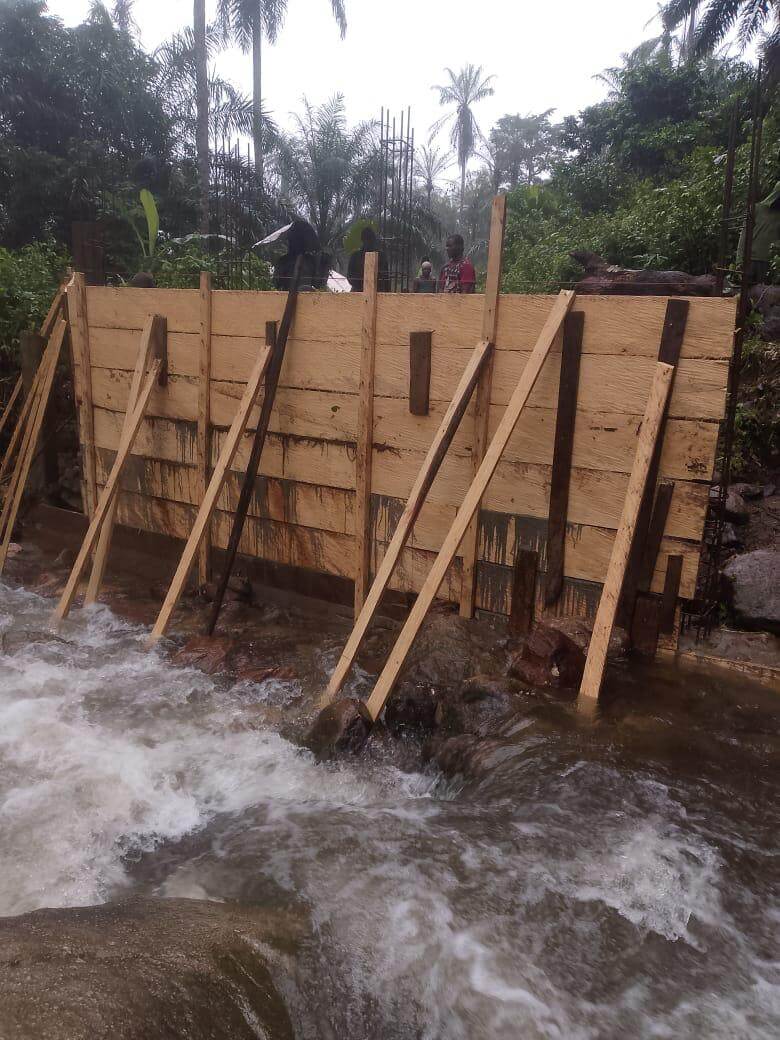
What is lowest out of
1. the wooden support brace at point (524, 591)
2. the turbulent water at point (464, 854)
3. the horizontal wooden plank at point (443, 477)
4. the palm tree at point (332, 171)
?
the turbulent water at point (464, 854)

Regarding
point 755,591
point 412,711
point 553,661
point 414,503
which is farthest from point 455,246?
point 412,711

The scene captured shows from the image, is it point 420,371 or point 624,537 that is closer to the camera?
point 624,537

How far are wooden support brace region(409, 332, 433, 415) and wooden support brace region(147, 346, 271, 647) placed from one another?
126 centimetres

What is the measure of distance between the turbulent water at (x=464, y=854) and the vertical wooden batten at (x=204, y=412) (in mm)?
1998

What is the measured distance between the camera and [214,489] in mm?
5477

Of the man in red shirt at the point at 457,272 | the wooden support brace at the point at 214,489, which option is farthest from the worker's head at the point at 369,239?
the wooden support brace at the point at 214,489

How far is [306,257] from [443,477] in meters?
2.58

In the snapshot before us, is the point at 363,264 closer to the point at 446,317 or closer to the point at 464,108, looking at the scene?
the point at 446,317

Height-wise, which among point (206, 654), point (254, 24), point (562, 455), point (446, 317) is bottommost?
point (206, 654)

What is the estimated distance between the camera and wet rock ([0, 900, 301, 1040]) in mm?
1877

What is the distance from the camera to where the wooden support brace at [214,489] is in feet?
17.8

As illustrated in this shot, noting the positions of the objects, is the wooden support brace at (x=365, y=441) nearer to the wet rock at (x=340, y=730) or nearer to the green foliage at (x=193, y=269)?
the wet rock at (x=340, y=730)

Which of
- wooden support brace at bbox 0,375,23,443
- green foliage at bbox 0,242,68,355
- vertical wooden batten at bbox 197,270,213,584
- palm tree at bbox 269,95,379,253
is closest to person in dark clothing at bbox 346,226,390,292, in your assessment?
vertical wooden batten at bbox 197,270,213,584

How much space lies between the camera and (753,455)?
679 centimetres
